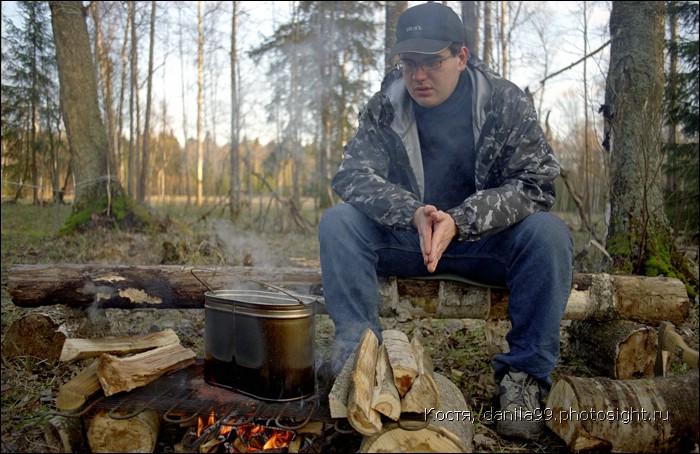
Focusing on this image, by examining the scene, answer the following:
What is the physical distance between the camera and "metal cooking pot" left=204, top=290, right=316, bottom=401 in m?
1.92

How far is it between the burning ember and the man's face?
5.98 ft

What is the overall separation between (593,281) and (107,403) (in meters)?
2.49

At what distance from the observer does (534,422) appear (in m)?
2.04

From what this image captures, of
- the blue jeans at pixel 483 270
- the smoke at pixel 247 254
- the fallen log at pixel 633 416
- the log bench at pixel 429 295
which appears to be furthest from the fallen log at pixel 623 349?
the smoke at pixel 247 254

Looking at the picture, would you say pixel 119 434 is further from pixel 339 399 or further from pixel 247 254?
pixel 247 254

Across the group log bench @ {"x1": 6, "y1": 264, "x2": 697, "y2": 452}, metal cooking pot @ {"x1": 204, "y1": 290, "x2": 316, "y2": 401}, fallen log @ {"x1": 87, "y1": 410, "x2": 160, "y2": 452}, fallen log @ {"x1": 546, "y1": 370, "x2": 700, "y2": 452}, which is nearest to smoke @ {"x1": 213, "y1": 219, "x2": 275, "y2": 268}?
log bench @ {"x1": 6, "y1": 264, "x2": 697, "y2": 452}

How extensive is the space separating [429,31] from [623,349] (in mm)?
1996

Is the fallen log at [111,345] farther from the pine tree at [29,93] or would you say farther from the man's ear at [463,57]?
the pine tree at [29,93]

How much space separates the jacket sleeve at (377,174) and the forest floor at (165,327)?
0.97 meters

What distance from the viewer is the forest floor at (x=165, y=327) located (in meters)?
2.05

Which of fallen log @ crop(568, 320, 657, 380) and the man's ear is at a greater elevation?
the man's ear

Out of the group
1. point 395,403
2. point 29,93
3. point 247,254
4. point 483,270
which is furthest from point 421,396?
point 29,93

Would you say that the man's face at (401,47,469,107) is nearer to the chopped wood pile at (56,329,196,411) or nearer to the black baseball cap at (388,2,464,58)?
the black baseball cap at (388,2,464,58)

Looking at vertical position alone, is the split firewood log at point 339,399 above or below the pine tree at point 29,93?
below
